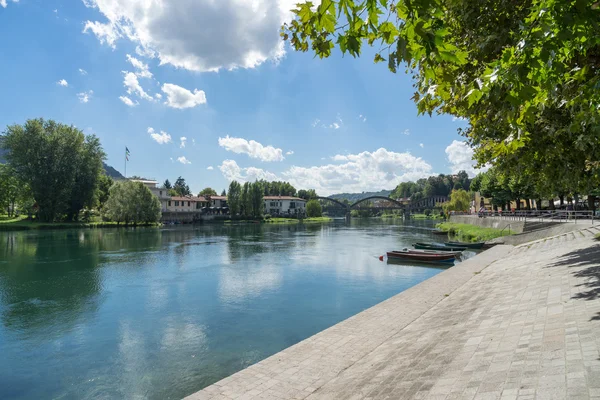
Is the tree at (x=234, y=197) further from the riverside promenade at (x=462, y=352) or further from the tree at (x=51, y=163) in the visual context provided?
the riverside promenade at (x=462, y=352)

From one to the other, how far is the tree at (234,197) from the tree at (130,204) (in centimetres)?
3046

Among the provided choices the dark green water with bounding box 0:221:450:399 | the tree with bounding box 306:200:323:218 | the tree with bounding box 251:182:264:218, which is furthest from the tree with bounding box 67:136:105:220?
the tree with bounding box 306:200:323:218

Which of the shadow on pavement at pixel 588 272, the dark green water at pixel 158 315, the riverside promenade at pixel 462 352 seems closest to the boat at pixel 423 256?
the dark green water at pixel 158 315

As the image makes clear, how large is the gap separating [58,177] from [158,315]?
2607 inches

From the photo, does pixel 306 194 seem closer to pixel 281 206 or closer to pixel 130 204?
pixel 281 206

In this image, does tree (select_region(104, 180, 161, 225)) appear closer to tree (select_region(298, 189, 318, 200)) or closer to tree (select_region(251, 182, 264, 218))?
tree (select_region(251, 182, 264, 218))

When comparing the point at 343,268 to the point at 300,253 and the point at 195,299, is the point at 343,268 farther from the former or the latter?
the point at 195,299

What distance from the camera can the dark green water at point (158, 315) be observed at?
Answer: 9.50 m

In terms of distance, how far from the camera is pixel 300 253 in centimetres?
3519

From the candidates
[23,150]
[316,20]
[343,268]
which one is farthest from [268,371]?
[23,150]

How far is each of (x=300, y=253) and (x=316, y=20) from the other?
107 ft

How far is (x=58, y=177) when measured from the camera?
67312mm

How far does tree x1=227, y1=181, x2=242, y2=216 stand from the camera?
352 ft

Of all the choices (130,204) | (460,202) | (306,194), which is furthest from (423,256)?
(306,194)
